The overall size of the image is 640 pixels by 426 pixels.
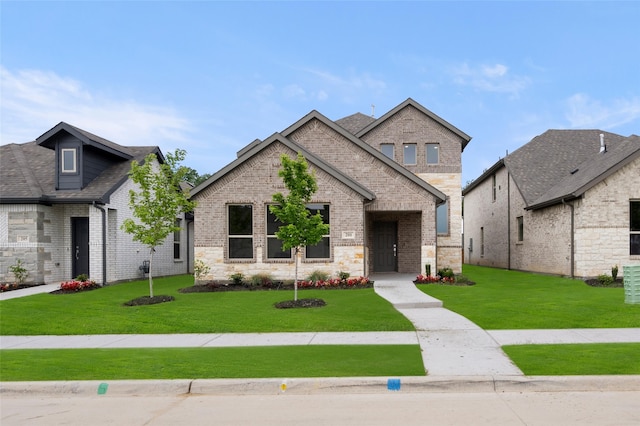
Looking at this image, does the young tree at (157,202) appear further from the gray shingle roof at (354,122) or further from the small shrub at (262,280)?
the gray shingle roof at (354,122)

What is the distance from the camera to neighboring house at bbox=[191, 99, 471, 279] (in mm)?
18297

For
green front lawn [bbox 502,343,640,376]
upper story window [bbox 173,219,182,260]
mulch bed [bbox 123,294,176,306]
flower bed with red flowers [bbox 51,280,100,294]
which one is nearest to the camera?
green front lawn [bbox 502,343,640,376]

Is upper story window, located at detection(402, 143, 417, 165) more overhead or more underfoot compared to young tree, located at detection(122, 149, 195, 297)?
more overhead

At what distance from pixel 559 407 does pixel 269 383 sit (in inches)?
142

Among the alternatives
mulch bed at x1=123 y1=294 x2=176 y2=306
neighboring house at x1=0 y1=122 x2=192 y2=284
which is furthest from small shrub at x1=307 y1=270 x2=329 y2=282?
neighboring house at x1=0 y1=122 x2=192 y2=284

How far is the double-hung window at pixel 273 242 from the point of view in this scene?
18.5 meters

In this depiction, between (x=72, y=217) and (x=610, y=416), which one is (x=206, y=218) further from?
(x=610, y=416)

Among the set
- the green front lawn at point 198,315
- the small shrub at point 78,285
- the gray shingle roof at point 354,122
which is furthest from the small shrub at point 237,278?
the gray shingle roof at point 354,122

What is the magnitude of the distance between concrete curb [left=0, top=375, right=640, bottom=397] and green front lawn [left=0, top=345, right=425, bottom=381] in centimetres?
24

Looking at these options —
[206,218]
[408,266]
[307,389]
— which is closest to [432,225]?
[408,266]

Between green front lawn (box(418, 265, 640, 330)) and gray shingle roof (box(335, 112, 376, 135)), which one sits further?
gray shingle roof (box(335, 112, 376, 135))

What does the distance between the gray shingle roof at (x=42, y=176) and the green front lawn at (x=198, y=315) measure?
15.8ft

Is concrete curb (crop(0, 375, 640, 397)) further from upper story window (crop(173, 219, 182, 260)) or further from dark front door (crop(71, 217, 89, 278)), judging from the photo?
upper story window (crop(173, 219, 182, 260))

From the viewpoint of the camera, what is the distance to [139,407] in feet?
19.9
